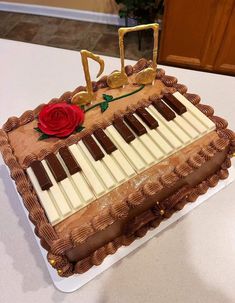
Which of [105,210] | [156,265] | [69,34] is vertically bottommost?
[69,34]

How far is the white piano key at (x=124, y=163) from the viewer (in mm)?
744

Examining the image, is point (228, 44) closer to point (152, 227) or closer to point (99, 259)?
point (152, 227)

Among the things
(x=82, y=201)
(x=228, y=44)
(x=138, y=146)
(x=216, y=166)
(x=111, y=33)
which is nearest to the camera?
(x=82, y=201)

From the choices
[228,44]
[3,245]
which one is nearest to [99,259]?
[3,245]

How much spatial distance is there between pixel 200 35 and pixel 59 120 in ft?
5.04

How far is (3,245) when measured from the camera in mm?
832

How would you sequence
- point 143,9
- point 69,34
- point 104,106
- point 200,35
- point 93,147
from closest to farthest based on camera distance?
point 93,147 < point 104,106 < point 200,35 < point 143,9 < point 69,34

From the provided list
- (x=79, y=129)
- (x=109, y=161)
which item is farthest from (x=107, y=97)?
(x=109, y=161)

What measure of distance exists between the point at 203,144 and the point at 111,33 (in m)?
2.29

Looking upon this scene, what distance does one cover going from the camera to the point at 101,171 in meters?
0.75

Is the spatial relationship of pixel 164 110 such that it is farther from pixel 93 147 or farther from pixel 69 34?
pixel 69 34

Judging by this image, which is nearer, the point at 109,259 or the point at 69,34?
the point at 109,259

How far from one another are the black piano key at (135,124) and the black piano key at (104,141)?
0.29 feet

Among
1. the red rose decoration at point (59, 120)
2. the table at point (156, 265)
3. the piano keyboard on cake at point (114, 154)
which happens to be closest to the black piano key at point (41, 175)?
the piano keyboard on cake at point (114, 154)
